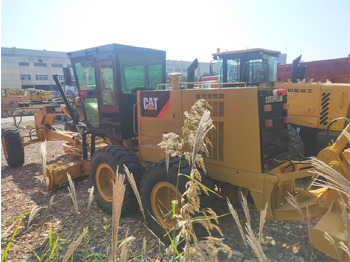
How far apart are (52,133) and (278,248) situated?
20.0 feet

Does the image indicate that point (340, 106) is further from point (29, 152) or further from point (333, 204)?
point (29, 152)

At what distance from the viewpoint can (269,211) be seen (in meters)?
2.93

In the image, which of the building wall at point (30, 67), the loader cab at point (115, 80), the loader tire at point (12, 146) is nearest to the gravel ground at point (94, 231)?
Result: the loader tire at point (12, 146)

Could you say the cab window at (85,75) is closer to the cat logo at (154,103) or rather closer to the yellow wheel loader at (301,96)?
the cat logo at (154,103)

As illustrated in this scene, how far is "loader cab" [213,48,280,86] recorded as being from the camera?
20.4 feet

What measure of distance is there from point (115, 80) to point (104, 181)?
178cm

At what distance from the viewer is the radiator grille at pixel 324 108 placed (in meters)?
5.80

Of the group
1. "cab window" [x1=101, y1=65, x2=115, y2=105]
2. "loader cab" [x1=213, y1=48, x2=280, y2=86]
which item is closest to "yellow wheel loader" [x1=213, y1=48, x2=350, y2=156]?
"loader cab" [x1=213, y1=48, x2=280, y2=86]

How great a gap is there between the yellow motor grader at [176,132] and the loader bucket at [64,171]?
0.8 inches

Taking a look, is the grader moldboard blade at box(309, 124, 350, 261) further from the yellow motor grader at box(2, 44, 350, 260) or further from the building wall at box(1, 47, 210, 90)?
the building wall at box(1, 47, 210, 90)

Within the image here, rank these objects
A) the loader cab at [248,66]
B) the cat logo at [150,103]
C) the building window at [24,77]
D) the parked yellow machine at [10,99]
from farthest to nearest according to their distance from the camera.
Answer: the building window at [24,77]
the parked yellow machine at [10,99]
the loader cab at [248,66]
the cat logo at [150,103]

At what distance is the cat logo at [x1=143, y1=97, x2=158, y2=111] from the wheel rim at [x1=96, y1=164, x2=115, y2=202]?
1225mm

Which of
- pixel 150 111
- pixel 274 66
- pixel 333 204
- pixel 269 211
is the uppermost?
pixel 274 66

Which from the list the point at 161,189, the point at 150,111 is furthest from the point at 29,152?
the point at 161,189
